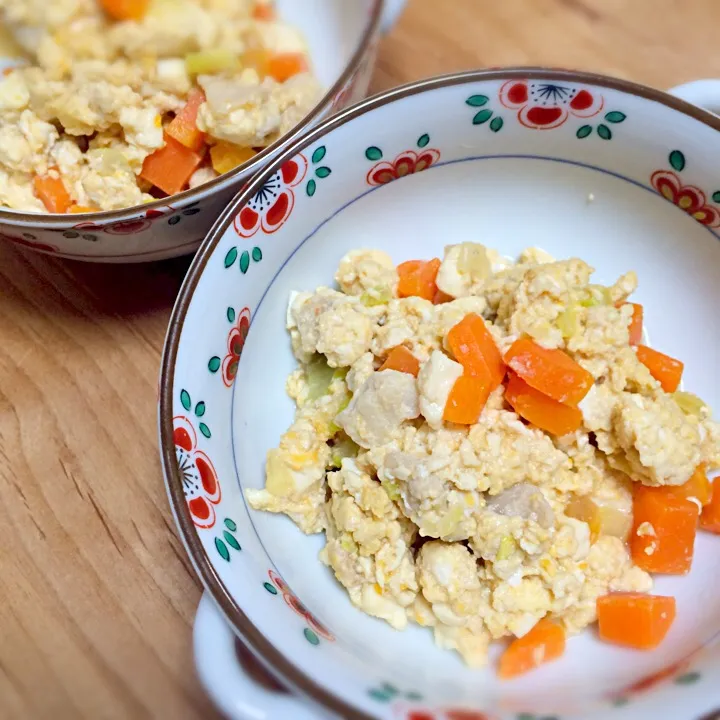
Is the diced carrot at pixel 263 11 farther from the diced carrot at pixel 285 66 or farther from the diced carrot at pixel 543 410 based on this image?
the diced carrot at pixel 543 410

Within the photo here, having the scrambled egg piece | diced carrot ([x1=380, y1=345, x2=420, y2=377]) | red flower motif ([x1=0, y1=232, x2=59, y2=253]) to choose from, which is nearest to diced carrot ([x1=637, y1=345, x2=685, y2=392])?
diced carrot ([x1=380, y1=345, x2=420, y2=377])

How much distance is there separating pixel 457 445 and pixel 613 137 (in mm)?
534

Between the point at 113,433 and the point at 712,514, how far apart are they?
98cm

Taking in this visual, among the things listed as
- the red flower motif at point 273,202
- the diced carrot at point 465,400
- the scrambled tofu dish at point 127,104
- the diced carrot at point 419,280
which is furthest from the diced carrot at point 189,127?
the diced carrot at point 465,400

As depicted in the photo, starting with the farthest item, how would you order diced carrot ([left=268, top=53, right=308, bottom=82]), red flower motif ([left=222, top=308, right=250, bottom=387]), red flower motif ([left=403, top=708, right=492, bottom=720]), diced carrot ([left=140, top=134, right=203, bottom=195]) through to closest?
1. diced carrot ([left=268, top=53, right=308, bottom=82])
2. diced carrot ([left=140, top=134, right=203, bottom=195])
3. red flower motif ([left=222, top=308, right=250, bottom=387])
4. red flower motif ([left=403, top=708, right=492, bottom=720])

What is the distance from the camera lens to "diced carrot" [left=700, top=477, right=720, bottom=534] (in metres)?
1.13

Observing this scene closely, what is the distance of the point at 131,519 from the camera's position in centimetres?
126

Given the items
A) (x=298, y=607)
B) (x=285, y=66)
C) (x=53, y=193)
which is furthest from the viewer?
(x=285, y=66)

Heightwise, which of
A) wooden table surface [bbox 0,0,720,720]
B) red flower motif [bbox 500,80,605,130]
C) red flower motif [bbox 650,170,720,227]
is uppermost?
red flower motif [bbox 500,80,605,130]

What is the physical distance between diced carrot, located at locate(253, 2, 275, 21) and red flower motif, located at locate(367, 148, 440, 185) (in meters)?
0.54

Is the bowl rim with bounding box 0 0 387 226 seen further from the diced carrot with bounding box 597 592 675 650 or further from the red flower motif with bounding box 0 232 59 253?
the diced carrot with bounding box 597 592 675 650

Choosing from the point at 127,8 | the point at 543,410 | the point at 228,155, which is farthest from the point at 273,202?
the point at 127,8

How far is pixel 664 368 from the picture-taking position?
1220mm

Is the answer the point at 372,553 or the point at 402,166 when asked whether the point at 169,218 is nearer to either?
the point at 402,166
